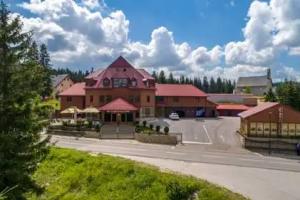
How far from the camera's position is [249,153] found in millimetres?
43719

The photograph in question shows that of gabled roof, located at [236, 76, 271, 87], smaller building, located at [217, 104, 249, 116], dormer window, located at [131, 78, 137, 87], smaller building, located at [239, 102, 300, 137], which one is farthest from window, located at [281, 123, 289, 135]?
gabled roof, located at [236, 76, 271, 87]

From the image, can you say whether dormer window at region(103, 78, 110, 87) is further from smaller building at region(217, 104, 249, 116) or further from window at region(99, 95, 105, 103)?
smaller building at region(217, 104, 249, 116)

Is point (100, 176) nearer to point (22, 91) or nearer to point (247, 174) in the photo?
point (22, 91)

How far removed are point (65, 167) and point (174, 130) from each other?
1289 inches

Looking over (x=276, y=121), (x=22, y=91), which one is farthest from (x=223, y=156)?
(x=22, y=91)

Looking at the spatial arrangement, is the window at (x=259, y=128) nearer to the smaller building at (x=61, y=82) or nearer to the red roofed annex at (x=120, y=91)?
the red roofed annex at (x=120, y=91)

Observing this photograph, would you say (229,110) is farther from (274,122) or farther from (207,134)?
(274,122)

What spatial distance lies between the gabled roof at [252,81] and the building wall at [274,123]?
95.0 metres

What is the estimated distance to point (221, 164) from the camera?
3391 cm

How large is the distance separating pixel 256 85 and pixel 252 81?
2.85 m

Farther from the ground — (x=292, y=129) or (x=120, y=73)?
(x=120, y=73)

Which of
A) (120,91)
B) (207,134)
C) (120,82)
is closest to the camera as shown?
(207,134)

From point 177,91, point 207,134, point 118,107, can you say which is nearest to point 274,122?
point 207,134

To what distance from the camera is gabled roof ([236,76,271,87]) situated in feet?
474
